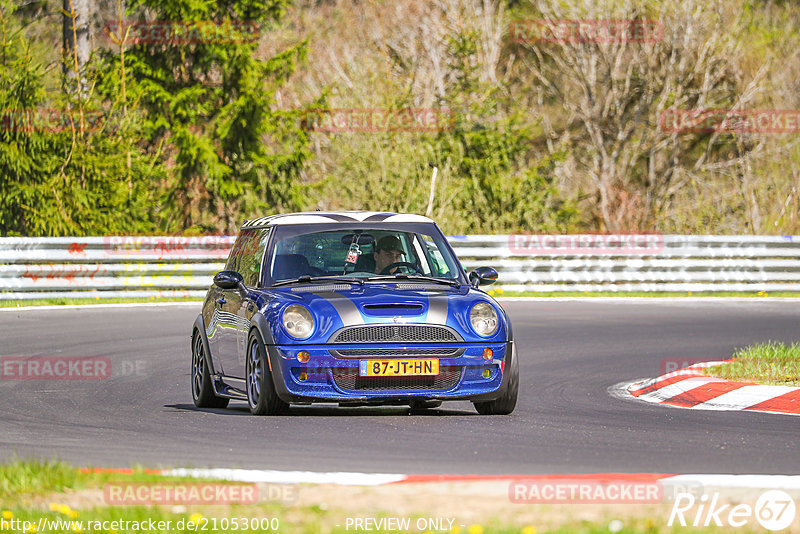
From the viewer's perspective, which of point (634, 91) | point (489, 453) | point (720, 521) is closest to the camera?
point (720, 521)

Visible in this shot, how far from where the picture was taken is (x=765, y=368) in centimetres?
1266

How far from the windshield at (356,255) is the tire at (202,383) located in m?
1.15

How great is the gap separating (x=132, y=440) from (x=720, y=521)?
417 cm

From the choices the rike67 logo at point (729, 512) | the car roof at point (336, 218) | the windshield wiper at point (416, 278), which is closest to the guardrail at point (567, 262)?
the car roof at point (336, 218)

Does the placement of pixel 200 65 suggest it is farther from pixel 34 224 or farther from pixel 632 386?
pixel 632 386

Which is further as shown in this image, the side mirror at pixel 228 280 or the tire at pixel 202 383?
the tire at pixel 202 383

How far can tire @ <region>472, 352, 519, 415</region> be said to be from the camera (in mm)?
10109

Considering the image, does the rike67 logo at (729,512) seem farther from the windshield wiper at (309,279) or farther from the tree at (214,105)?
the tree at (214,105)

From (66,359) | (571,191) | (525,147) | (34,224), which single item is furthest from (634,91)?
(66,359)

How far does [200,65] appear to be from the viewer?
32.2 m

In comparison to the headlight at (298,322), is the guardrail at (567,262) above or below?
below

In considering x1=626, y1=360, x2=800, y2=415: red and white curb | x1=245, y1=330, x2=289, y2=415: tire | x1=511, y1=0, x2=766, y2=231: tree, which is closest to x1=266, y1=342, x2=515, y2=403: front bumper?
x1=245, y1=330, x2=289, y2=415: tire

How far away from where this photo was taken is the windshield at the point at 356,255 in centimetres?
1074

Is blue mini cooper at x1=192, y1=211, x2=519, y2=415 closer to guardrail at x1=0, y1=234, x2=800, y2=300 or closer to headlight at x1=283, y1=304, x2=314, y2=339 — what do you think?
headlight at x1=283, y1=304, x2=314, y2=339
